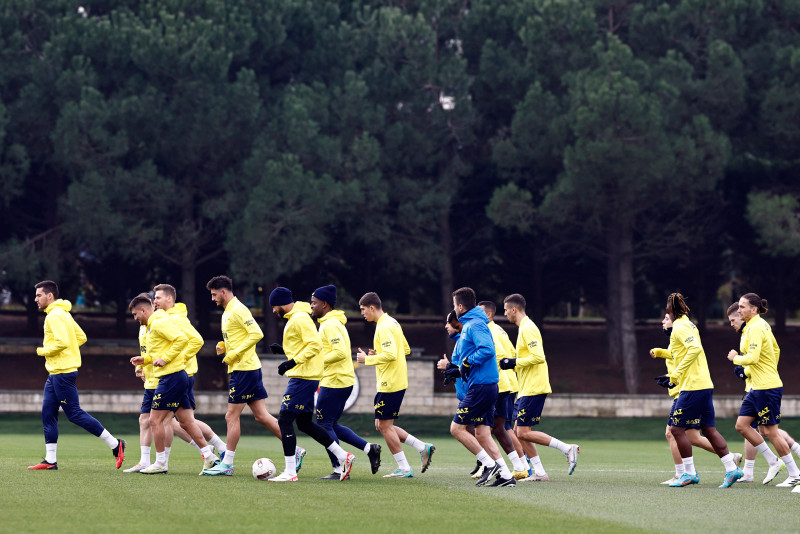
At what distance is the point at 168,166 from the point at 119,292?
8.19 meters

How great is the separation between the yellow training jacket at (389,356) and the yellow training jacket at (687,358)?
3040 millimetres

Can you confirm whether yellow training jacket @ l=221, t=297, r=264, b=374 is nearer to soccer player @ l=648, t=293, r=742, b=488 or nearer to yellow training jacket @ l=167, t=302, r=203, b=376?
yellow training jacket @ l=167, t=302, r=203, b=376

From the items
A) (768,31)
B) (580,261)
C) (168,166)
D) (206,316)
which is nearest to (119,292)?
(206,316)

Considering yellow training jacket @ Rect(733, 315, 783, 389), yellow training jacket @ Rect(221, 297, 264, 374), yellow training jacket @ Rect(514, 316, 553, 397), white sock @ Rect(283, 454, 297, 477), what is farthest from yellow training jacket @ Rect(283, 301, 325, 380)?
yellow training jacket @ Rect(733, 315, 783, 389)

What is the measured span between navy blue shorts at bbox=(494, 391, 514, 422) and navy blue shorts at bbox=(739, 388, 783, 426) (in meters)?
2.82

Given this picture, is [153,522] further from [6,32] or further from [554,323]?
[554,323]

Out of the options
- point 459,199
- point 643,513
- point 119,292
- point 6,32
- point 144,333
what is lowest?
point 643,513

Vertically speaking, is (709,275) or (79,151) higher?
(79,151)

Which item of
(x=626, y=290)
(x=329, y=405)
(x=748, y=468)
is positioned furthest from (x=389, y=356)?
(x=626, y=290)

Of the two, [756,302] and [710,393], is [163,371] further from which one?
[756,302]

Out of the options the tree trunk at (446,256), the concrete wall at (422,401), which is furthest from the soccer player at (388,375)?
the tree trunk at (446,256)

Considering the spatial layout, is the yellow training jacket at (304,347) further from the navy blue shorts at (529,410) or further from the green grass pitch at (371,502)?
the navy blue shorts at (529,410)

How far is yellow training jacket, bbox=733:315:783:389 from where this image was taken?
12.7 m

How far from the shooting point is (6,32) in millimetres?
32875
